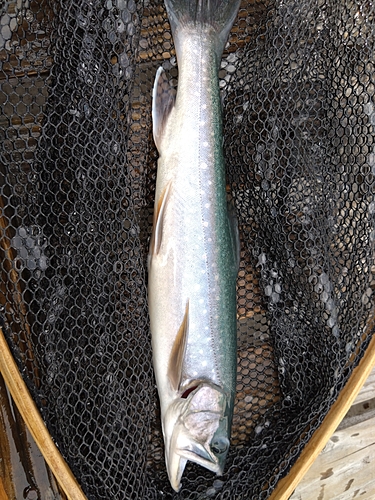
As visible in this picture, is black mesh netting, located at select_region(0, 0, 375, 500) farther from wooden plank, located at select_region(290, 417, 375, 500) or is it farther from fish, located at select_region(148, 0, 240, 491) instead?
wooden plank, located at select_region(290, 417, 375, 500)

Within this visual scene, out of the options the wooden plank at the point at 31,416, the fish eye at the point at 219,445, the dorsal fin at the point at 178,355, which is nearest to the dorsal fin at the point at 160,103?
the dorsal fin at the point at 178,355

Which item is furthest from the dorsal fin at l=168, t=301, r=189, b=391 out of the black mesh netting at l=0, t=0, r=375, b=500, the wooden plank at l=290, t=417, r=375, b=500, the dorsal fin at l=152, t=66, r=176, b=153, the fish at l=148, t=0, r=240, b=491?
the wooden plank at l=290, t=417, r=375, b=500

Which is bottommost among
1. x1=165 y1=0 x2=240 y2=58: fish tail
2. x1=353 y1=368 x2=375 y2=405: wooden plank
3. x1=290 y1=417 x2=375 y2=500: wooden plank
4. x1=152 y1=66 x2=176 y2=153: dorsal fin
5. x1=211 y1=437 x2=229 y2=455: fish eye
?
x1=290 y1=417 x2=375 y2=500: wooden plank

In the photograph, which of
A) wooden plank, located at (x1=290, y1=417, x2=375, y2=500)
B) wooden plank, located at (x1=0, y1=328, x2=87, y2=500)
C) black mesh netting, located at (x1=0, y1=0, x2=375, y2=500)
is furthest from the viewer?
wooden plank, located at (x1=290, y1=417, x2=375, y2=500)

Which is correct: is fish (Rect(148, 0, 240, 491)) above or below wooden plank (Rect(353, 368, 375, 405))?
above

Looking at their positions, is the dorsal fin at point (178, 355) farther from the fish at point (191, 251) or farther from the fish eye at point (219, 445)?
the fish eye at point (219, 445)

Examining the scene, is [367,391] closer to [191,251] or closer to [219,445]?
[219,445]

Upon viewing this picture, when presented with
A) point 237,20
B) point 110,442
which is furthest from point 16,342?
point 237,20
